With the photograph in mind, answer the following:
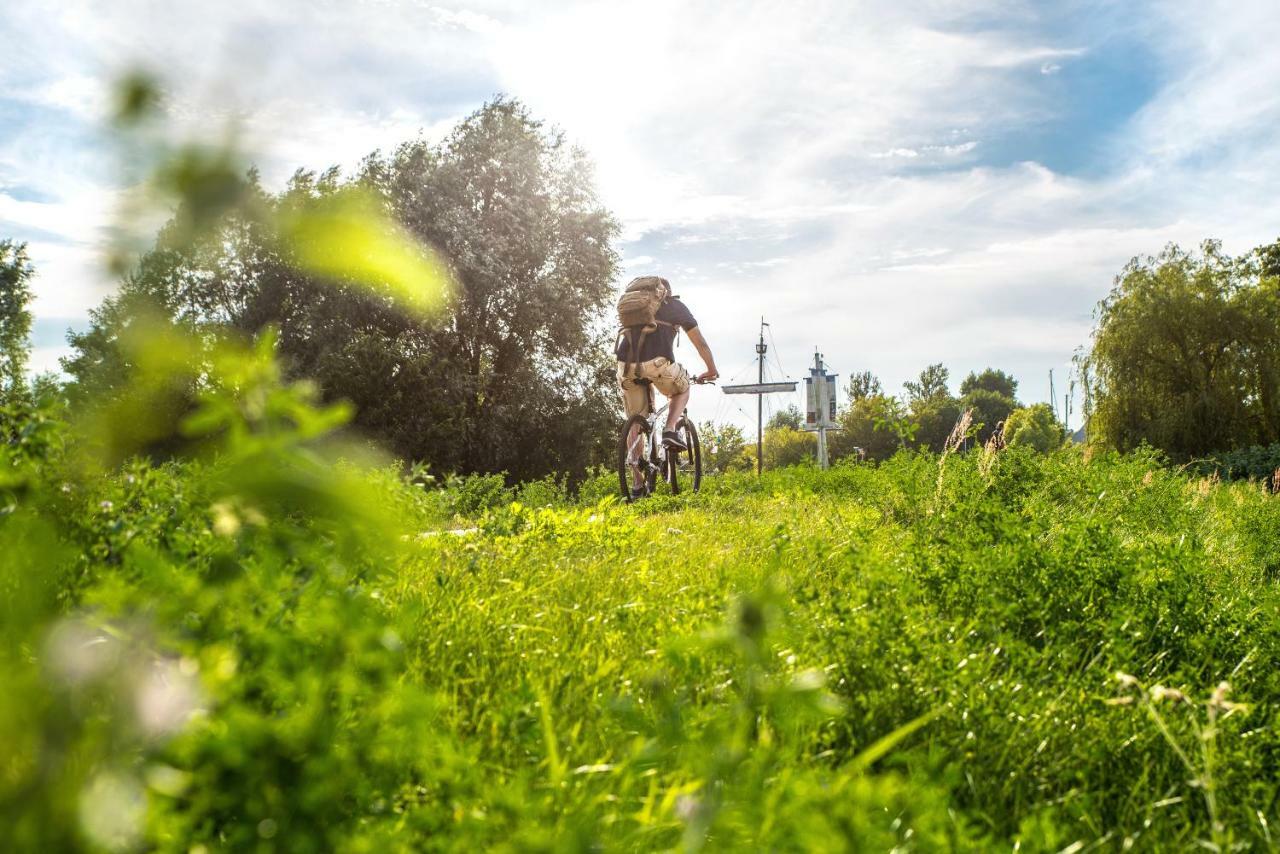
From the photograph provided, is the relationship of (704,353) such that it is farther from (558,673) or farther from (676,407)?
(558,673)

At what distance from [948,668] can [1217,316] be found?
1133 inches

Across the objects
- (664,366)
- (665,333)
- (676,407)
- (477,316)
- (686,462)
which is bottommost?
(686,462)

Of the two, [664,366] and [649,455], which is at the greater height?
[664,366]

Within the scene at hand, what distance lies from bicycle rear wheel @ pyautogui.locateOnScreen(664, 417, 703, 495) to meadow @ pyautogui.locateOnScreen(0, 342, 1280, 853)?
373 cm

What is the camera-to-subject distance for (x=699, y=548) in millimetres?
5023

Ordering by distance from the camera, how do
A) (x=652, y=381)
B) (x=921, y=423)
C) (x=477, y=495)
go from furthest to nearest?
(x=921, y=423)
(x=477, y=495)
(x=652, y=381)

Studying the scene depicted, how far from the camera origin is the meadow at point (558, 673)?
1103 mm

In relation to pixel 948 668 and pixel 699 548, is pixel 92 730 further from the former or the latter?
pixel 699 548

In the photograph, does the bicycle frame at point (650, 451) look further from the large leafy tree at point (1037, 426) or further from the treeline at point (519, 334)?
the large leafy tree at point (1037, 426)

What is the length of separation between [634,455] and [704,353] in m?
1.37

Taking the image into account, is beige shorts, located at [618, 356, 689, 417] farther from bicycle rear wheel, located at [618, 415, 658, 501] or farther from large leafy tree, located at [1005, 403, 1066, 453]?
large leafy tree, located at [1005, 403, 1066, 453]

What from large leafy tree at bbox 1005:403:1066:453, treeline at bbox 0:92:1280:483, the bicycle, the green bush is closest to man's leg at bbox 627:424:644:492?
the bicycle

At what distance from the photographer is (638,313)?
8828 millimetres

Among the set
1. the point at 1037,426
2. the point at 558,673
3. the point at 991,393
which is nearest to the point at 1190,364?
the point at 558,673
